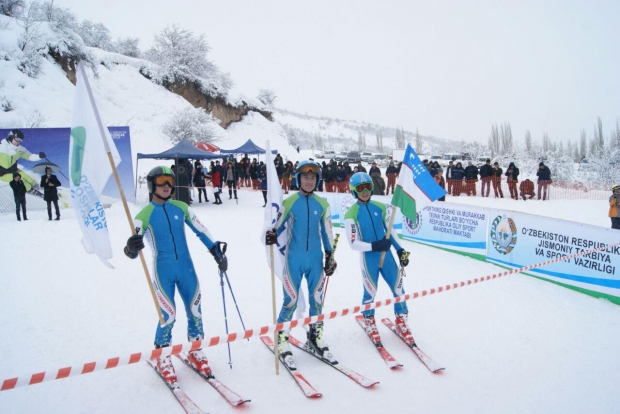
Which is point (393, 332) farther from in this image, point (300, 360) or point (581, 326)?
point (581, 326)

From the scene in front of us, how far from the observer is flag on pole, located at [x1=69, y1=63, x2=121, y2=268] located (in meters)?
3.74

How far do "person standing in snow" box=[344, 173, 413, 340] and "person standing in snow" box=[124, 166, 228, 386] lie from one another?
71.4 inches

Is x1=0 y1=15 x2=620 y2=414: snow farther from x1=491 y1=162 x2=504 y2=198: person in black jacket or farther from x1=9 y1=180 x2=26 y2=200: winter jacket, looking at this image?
x1=491 y1=162 x2=504 y2=198: person in black jacket

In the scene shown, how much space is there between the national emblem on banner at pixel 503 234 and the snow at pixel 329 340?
0.56m

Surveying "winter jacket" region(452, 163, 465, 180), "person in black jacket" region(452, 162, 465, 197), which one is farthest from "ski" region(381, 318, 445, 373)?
"winter jacket" region(452, 163, 465, 180)

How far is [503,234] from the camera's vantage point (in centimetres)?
862

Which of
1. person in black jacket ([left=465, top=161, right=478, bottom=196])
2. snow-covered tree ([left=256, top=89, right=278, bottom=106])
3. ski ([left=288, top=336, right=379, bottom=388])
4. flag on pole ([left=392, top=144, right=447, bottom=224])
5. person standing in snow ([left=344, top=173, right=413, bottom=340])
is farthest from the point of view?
snow-covered tree ([left=256, top=89, right=278, bottom=106])

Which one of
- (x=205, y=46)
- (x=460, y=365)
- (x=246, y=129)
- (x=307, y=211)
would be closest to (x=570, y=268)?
(x=460, y=365)

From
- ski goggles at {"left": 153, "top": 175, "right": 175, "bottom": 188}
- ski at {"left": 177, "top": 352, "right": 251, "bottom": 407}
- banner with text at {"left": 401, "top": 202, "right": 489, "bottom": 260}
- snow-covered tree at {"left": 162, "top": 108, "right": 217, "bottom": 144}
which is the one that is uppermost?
snow-covered tree at {"left": 162, "top": 108, "right": 217, "bottom": 144}

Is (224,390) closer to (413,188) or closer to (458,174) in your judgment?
(413,188)

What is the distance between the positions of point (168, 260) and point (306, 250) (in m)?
1.58

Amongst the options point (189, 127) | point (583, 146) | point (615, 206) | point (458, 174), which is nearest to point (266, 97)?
point (189, 127)

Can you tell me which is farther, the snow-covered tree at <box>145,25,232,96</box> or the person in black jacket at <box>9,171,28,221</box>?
the snow-covered tree at <box>145,25,232,96</box>

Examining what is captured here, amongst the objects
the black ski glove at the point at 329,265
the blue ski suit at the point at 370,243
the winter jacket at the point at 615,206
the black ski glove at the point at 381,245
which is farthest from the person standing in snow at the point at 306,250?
the winter jacket at the point at 615,206
